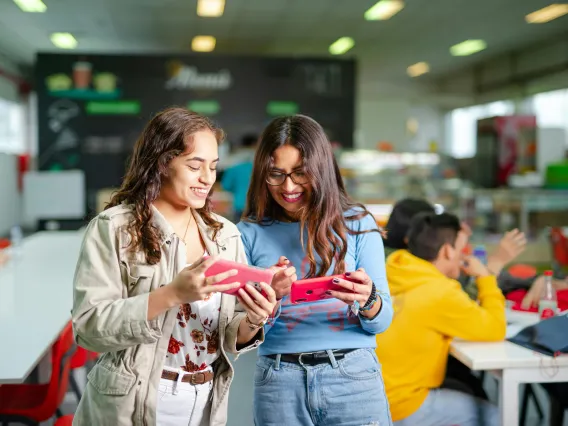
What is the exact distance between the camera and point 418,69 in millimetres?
13805

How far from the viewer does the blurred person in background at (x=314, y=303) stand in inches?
69.2

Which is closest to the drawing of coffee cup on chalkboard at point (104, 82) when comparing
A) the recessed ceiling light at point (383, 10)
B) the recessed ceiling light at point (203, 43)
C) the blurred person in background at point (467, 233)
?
the recessed ceiling light at point (203, 43)

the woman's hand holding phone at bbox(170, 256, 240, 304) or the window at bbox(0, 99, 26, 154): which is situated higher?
the window at bbox(0, 99, 26, 154)

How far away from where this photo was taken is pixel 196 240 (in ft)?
5.42

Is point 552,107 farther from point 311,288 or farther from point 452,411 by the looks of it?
point 311,288

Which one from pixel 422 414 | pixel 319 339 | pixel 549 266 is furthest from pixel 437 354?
pixel 549 266

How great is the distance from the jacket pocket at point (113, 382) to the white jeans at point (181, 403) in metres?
0.08

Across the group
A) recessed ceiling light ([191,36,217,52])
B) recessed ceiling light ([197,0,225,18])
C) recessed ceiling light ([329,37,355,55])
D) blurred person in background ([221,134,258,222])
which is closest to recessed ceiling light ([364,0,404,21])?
recessed ceiling light ([329,37,355,55])

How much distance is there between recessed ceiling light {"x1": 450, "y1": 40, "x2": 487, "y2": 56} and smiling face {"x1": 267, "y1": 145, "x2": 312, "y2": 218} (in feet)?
33.7

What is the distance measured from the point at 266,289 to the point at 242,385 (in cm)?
263

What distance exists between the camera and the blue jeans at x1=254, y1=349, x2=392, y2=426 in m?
1.75

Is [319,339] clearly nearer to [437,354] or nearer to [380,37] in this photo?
[437,354]

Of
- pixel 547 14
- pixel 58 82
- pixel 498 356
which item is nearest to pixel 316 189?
pixel 498 356

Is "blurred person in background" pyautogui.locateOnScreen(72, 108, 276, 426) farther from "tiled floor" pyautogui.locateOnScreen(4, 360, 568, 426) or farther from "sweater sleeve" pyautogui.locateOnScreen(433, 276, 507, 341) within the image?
"tiled floor" pyautogui.locateOnScreen(4, 360, 568, 426)
